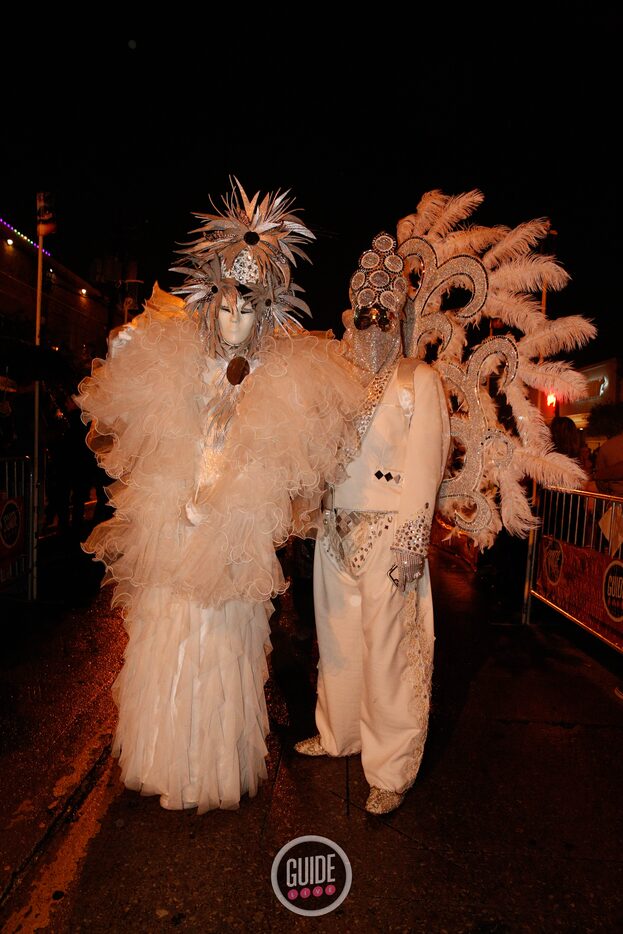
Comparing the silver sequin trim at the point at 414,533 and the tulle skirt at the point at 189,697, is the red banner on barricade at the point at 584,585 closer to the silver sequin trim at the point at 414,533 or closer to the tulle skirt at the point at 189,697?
the silver sequin trim at the point at 414,533

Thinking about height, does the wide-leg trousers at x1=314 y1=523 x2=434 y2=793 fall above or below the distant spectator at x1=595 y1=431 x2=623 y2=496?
below

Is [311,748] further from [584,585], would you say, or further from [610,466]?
[610,466]

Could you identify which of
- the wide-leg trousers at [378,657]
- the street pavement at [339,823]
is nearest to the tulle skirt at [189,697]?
the street pavement at [339,823]

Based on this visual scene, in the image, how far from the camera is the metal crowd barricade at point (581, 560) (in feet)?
14.9

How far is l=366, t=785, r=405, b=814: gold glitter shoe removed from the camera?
2.68 meters

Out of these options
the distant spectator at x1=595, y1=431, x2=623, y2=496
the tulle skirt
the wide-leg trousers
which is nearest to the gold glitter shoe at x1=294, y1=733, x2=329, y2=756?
the wide-leg trousers

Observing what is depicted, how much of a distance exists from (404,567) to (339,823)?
114 centimetres

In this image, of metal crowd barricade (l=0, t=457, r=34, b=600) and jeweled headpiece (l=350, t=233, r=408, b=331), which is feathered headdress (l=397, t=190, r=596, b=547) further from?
metal crowd barricade (l=0, t=457, r=34, b=600)

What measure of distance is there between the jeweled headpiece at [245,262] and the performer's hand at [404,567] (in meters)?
1.09

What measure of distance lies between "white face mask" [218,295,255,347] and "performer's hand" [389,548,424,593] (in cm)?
114

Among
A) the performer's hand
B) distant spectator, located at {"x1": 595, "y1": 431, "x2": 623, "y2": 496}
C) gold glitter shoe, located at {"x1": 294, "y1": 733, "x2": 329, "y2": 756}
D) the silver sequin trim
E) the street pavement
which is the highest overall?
distant spectator, located at {"x1": 595, "y1": 431, "x2": 623, "y2": 496}

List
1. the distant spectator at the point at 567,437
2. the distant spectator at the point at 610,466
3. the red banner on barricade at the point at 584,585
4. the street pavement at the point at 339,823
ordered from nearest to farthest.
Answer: the street pavement at the point at 339,823 < the red banner on barricade at the point at 584,585 < the distant spectator at the point at 610,466 < the distant spectator at the point at 567,437

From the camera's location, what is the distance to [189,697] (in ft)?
8.06

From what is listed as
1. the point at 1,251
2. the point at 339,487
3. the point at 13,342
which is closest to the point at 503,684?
the point at 339,487
